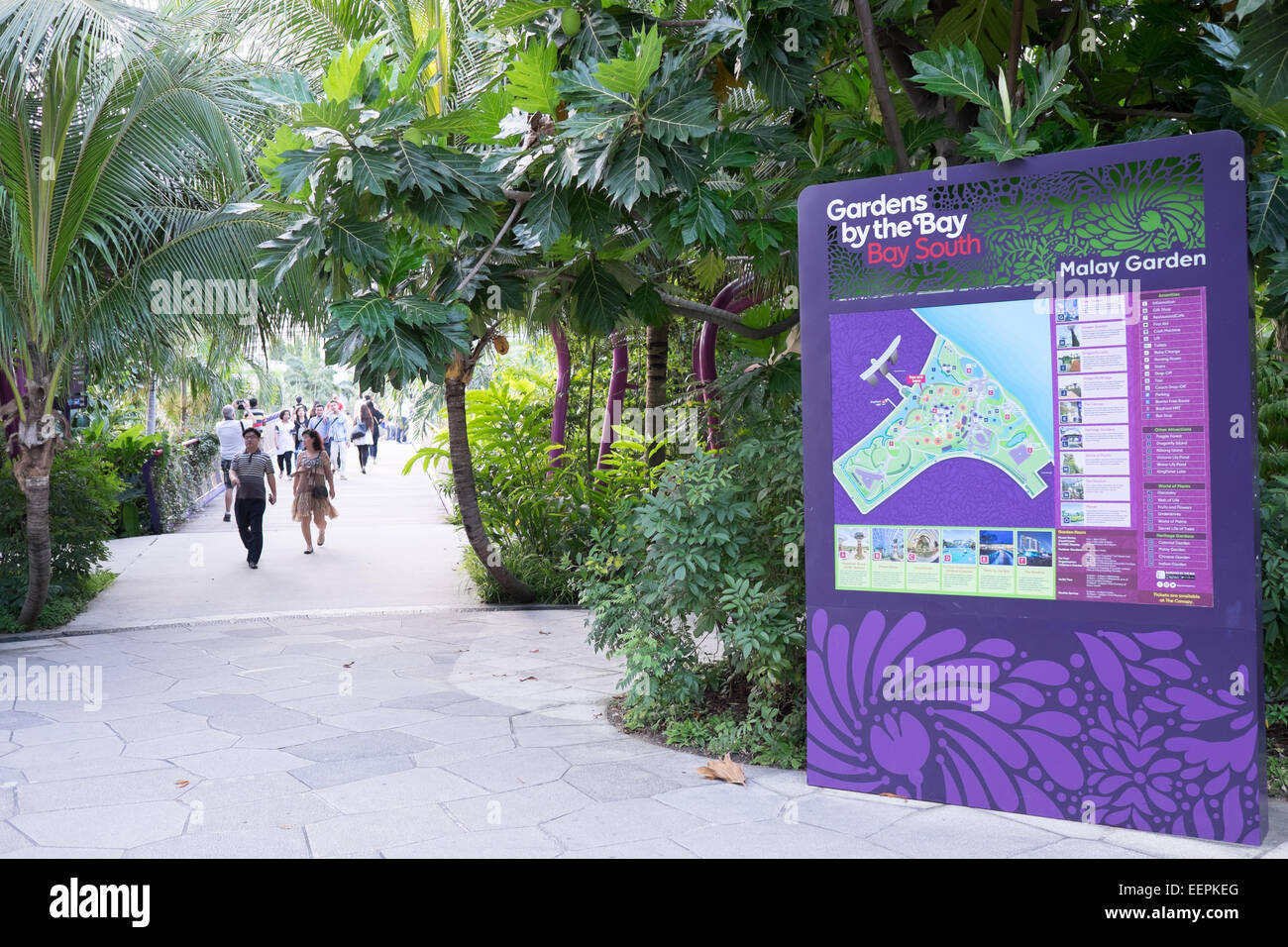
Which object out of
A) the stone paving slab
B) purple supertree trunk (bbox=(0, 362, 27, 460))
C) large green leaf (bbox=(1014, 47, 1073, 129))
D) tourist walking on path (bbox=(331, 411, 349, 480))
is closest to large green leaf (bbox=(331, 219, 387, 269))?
the stone paving slab

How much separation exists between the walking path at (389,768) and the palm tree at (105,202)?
235cm

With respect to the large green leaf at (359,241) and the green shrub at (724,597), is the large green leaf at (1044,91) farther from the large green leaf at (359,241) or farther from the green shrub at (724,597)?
the large green leaf at (359,241)

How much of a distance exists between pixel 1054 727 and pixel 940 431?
1289 mm

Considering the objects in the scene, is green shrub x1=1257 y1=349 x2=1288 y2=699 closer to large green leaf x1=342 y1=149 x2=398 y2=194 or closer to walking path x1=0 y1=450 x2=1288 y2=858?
walking path x1=0 y1=450 x2=1288 y2=858

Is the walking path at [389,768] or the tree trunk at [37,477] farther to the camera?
the tree trunk at [37,477]

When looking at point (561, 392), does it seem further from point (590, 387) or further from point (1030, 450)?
point (1030, 450)

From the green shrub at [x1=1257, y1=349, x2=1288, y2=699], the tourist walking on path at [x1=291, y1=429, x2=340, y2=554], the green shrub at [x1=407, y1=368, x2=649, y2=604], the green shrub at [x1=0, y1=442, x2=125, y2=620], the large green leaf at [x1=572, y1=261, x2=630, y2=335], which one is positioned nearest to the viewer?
the green shrub at [x1=1257, y1=349, x2=1288, y2=699]

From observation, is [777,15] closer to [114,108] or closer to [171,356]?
[114,108]

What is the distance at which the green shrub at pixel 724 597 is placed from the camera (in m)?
5.34

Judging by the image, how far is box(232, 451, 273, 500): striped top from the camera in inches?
488

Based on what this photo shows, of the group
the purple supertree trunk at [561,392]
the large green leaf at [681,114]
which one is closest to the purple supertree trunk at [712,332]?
the purple supertree trunk at [561,392]

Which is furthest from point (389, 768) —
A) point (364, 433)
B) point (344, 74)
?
point (364, 433)

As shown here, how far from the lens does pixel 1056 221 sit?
14.2 ft

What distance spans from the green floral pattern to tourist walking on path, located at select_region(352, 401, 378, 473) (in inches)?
1035
